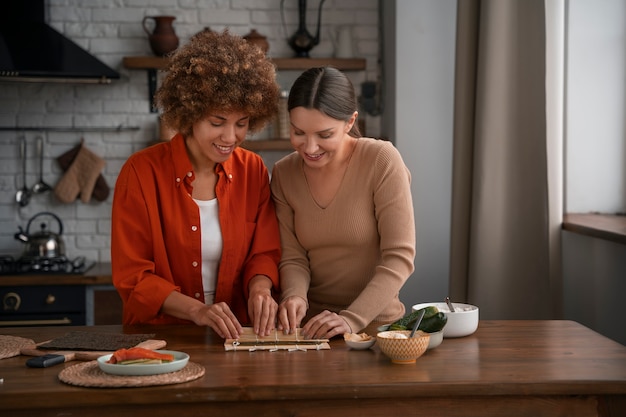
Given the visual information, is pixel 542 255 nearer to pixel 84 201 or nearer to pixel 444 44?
pixel 444 44

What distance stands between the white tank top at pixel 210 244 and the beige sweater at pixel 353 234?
0.19 metres

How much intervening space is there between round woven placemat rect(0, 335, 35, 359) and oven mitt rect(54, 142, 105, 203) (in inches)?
97.4

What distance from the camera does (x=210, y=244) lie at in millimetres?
2547

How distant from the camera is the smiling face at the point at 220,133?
2424mm

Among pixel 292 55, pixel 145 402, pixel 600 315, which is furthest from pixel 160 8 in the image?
pixel 145 402

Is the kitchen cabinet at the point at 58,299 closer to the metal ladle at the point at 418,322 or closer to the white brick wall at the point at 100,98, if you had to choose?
the white brick wall at the point at 100,98

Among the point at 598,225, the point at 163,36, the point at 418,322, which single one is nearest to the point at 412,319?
the point at 418,322

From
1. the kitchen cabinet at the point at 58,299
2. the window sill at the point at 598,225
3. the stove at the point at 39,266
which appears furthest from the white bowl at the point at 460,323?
the stove at the point at 39,266

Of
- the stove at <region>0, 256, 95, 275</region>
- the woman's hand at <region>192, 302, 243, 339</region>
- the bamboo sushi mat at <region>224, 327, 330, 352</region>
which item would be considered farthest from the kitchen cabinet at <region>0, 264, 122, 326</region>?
the bamboo sushi mat at <region>224, 327, 330, 352</region>

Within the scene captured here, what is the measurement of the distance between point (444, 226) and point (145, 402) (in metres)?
2.75

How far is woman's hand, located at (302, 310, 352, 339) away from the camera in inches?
87.0

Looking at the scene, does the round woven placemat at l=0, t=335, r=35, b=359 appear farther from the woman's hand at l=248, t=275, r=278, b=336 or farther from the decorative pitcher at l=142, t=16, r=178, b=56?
the decorative pitcher at l=142, t=16, r=178, b=56

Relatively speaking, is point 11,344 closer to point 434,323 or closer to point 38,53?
point 434,323

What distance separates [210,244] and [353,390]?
0.89 metres
